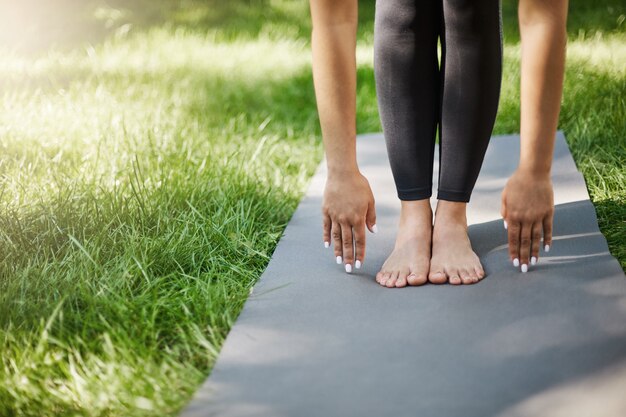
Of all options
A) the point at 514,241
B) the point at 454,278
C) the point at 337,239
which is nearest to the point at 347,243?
the point at 337,239

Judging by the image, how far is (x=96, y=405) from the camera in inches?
49.5

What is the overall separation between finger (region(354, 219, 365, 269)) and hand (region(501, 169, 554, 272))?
309mm

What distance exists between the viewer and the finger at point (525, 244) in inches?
62.6

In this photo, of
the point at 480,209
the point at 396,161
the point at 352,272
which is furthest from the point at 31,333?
the point at 480,209

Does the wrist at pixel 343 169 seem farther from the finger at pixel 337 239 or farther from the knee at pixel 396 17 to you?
the knee at pixel 396 17

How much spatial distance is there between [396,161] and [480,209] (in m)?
0.47

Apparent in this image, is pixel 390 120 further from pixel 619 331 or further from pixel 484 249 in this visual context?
pixel 619 331

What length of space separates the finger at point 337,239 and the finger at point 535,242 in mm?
421

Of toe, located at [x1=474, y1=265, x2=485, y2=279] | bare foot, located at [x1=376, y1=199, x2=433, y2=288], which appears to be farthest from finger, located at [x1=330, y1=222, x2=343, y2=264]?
toe, located at [x1=474, y1=265, x2=485, y2=279]

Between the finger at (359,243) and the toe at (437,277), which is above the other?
the finger at (359,243)

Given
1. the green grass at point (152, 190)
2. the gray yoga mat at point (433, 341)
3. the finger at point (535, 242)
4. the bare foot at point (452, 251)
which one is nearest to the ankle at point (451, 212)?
the bare foot at point (452, 251)

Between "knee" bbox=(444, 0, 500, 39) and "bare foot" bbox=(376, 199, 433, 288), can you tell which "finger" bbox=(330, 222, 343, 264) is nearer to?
"bare foot" bbox=(376, 199, 433, 288)

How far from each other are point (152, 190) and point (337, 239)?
743mm

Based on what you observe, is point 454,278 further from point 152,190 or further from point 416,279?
point 152,190
